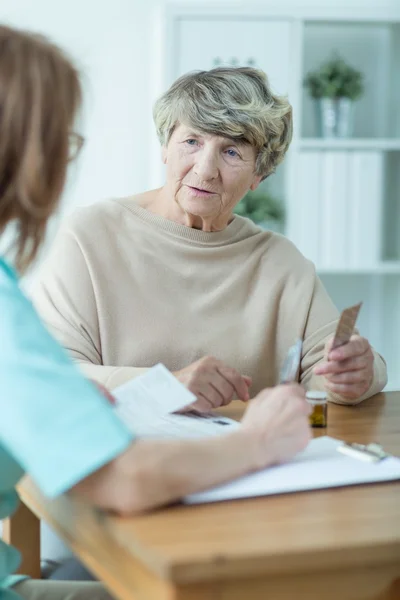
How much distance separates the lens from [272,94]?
2104mm

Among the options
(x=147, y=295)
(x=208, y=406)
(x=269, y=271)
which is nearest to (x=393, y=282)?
(x=269, y=271)

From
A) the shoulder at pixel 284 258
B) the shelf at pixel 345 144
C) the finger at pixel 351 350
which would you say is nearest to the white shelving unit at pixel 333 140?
the shelf at pixel 345 144

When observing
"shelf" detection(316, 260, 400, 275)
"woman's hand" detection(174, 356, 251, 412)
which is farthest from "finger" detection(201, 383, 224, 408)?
"shelf" detection(316, 260, 400, 275)

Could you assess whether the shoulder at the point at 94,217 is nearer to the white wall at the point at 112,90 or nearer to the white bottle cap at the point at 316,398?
the white bottle cap at the point at 316,398

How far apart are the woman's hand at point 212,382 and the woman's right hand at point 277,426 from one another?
384 millimetres

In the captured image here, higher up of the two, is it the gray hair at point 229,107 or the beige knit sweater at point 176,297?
the gray hair at point 229,107

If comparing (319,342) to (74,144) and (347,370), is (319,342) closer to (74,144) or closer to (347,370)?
(347,370)

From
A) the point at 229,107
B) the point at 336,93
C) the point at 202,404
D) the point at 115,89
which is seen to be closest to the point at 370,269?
the point at 336,93

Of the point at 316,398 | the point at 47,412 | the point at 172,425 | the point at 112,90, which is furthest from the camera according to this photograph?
the point at 112,90

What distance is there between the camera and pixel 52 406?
0.94m

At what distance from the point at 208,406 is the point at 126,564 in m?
0.63

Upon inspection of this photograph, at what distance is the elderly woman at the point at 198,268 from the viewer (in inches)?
77.6

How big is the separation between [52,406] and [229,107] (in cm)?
123

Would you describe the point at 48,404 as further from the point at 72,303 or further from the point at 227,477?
the point at 72,303
